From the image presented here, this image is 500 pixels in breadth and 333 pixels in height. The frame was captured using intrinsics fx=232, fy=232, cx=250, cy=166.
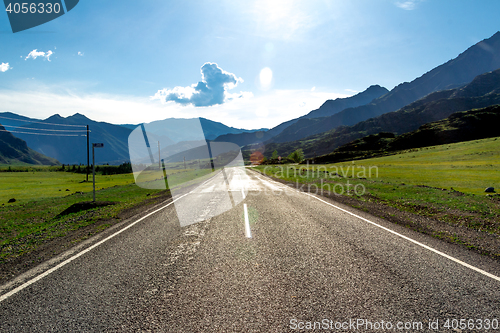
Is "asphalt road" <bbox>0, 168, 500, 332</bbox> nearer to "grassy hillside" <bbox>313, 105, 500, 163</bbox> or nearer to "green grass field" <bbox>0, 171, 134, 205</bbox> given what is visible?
"green grass field" <bbox>0, 171, 134, 205</bbox>

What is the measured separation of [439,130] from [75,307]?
174919 millimetres

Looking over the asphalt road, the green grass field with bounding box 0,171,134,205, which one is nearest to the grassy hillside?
the green grass field with bounding box 0,171,134,205

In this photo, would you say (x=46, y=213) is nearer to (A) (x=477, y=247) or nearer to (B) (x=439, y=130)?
(A) (x=477, y=247)

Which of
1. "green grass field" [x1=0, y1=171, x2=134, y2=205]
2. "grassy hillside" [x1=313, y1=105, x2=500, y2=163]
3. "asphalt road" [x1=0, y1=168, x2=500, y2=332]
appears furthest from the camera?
"grassy hillside" [x1=313, y1=105, x2=500, y2=163]

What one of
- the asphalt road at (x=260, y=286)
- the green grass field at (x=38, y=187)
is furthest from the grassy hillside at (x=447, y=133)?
the asphalt road at (x=260, y=286)

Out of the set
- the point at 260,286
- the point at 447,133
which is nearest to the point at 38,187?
the point at 260,286

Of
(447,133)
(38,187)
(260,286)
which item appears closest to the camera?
(260,286)

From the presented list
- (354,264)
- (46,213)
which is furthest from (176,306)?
(46,213)

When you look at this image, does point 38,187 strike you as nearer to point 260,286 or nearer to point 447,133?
point 260,286

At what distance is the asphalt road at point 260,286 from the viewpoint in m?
3.29

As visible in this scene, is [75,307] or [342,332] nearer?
[342,332]

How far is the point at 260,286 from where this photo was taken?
420 centimetres

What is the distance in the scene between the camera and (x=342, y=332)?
305 centimetres

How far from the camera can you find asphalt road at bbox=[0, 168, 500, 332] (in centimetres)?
329
